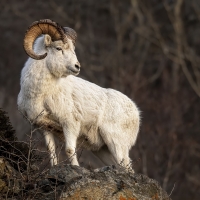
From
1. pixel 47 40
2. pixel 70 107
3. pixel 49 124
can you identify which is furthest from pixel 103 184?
pixel 47 40

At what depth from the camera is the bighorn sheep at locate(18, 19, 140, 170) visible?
16844 millimetres

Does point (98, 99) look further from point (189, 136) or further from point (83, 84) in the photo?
point (189, 136)

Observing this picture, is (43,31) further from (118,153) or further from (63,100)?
(118,153)

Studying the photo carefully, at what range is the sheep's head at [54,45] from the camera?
16.9m

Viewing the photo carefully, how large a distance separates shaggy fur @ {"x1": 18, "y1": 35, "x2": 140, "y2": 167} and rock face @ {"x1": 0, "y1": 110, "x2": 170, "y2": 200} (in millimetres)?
1374

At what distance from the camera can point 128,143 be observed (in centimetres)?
1811

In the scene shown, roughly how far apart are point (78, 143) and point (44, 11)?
1133 inches

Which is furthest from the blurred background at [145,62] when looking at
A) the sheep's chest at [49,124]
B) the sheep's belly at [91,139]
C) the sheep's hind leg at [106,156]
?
the sheep's chest at [49,124]

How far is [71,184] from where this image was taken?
46.3ft

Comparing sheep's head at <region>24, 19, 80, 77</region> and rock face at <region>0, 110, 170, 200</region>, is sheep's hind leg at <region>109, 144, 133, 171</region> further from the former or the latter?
rock face at <region>0, 110, 170, 200</region>

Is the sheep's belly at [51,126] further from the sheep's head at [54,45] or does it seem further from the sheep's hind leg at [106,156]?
the sheep's hind leg at [106,156]

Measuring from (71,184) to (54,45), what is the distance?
3643mm

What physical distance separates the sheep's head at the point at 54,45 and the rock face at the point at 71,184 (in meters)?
2.26

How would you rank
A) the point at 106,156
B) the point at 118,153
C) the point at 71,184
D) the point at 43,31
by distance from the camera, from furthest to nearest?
the point at 106,156 → the point at 118,153 → the point at 43,31 → the point at 71,184
